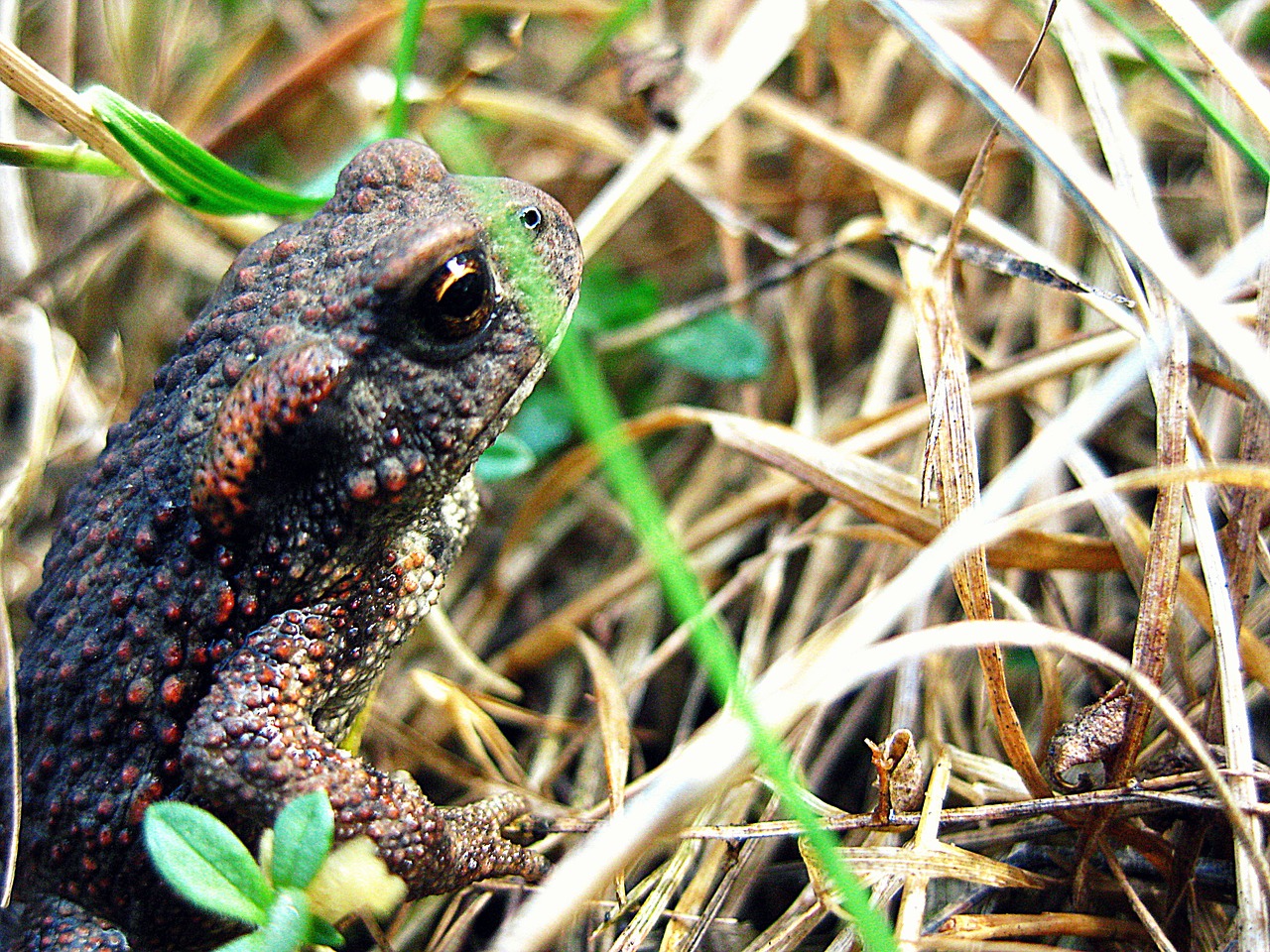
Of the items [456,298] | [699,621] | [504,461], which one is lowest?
[699,621]

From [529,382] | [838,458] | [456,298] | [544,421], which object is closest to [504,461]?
[544,421]

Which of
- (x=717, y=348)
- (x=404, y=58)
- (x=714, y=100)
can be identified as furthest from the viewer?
(x=717, y=348)

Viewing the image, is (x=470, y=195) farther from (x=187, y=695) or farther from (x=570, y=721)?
(x=570, y=721)

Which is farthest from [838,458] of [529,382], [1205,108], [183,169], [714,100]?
[183,169]

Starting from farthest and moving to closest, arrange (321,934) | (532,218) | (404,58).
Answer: (404,58) < (532,218) < (321,934)

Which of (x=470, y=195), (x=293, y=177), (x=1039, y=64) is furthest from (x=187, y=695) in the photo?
(x=1039, y=64)

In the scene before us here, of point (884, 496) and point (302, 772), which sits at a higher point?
point (884, 496)

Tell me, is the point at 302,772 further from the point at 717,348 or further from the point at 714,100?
the point at 714,100

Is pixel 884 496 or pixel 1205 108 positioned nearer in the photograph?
pixel 1205 108

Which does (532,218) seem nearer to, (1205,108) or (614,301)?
(614,301)
